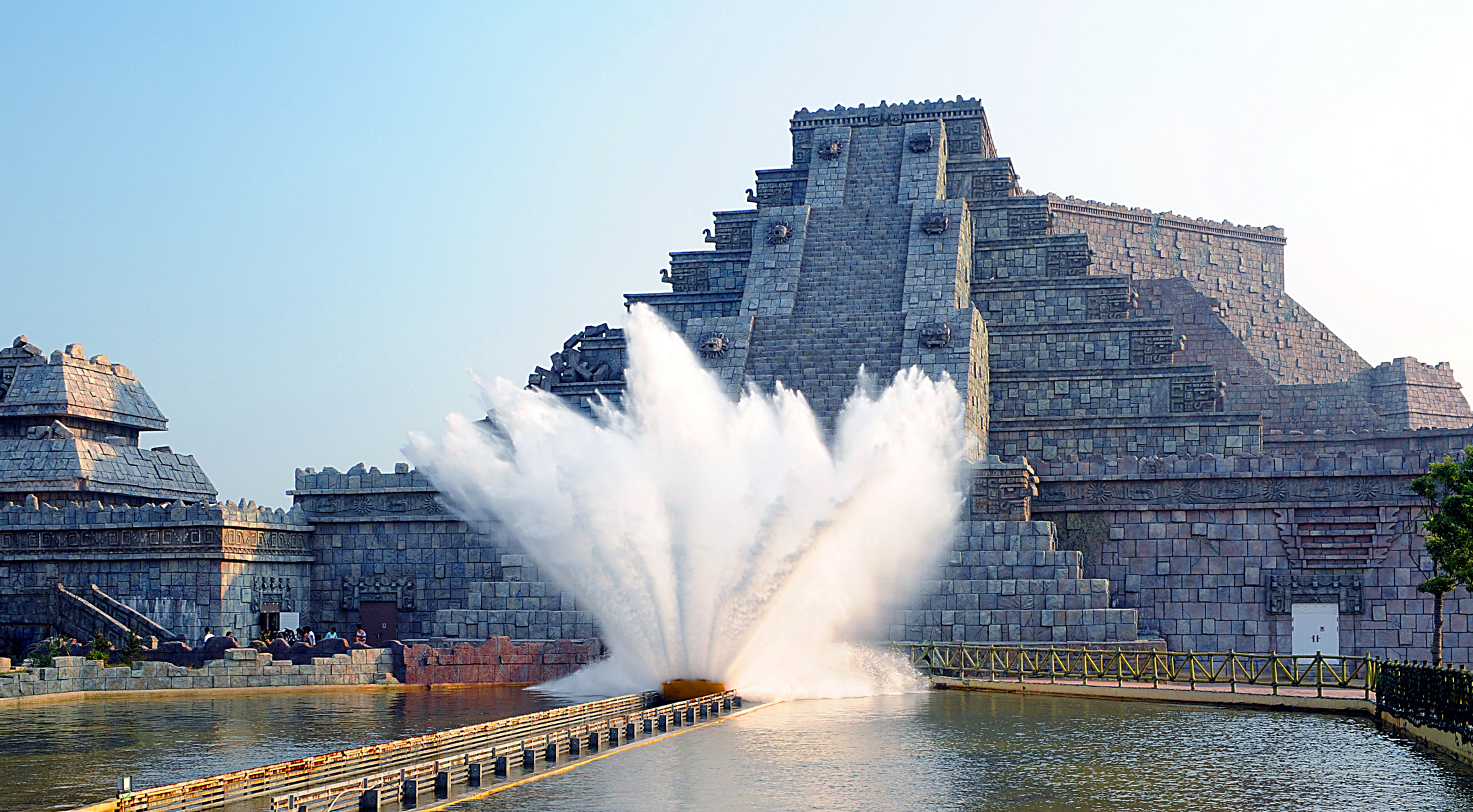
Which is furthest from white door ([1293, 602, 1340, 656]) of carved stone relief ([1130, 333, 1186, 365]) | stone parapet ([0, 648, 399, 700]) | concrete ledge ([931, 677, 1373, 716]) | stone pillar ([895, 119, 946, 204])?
stone parapet ([0, 648, 399, 700])

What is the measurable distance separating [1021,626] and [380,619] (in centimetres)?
2068

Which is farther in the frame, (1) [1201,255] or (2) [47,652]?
(1) [1201,255]

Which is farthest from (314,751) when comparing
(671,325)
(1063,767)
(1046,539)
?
(671,325)

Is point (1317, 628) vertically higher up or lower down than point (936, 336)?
lower down

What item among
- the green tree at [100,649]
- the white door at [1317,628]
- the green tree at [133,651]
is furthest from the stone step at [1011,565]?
the green tree at [100,649]

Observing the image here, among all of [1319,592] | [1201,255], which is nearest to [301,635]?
[1319,592]

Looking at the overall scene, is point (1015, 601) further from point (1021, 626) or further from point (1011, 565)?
point (1011, 565)

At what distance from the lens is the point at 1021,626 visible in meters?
39.2

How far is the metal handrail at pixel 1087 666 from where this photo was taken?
34312mm

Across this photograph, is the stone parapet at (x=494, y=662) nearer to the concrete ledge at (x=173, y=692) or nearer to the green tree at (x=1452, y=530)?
the concrete ledge at (x=173, y=692)

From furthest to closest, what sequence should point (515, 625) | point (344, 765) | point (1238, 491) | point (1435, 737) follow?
point (1238, 491) → point (515, 625) → point (1435, 737) → point (344, 765)

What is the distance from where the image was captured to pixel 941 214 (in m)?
56.3

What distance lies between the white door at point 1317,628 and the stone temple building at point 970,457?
0.08 meters

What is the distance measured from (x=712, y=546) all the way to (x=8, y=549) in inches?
1031
